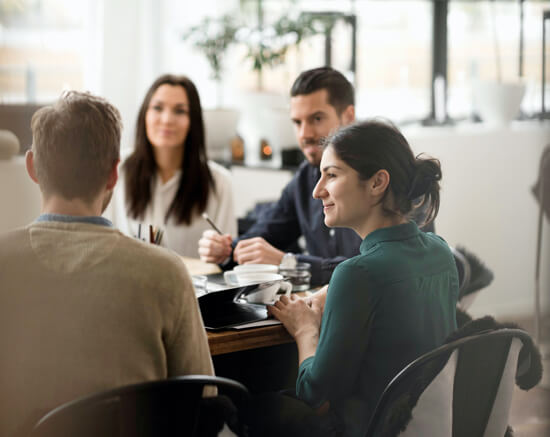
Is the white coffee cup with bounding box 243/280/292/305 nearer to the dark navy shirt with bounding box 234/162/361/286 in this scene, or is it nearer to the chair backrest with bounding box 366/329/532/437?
the dark navy shirt with bounding box 234/162/361/286

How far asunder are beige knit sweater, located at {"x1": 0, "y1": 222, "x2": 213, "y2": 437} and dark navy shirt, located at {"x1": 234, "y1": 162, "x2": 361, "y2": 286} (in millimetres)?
922

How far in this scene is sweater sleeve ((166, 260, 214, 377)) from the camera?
1210mm

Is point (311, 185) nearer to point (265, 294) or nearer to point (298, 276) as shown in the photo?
point (298, 276)

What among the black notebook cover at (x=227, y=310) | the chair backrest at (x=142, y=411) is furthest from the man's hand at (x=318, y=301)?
the chair backrest at (x=142, y=411)

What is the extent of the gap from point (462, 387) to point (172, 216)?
1.40m

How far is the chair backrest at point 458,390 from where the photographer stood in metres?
1.34

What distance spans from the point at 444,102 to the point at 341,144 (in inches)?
115

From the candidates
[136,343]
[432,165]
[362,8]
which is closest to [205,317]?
[136,343]

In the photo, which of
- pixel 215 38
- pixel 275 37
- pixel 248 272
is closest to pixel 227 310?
pixel 248 272

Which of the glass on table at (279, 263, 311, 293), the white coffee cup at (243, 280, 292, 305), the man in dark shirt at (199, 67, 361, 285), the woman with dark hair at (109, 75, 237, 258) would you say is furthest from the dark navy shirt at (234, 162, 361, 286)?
the white coffee cup at (243, 280, 292, 305)

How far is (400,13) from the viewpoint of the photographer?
13.6ft

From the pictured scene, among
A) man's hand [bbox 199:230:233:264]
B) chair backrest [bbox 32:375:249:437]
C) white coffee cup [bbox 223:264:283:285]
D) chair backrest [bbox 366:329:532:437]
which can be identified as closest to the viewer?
chair backrest [bbox 32:375:249:437]

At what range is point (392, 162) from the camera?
4.78 feet

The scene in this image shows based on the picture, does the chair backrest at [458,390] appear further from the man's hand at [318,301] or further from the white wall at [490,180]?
the white wall at [490,180]
